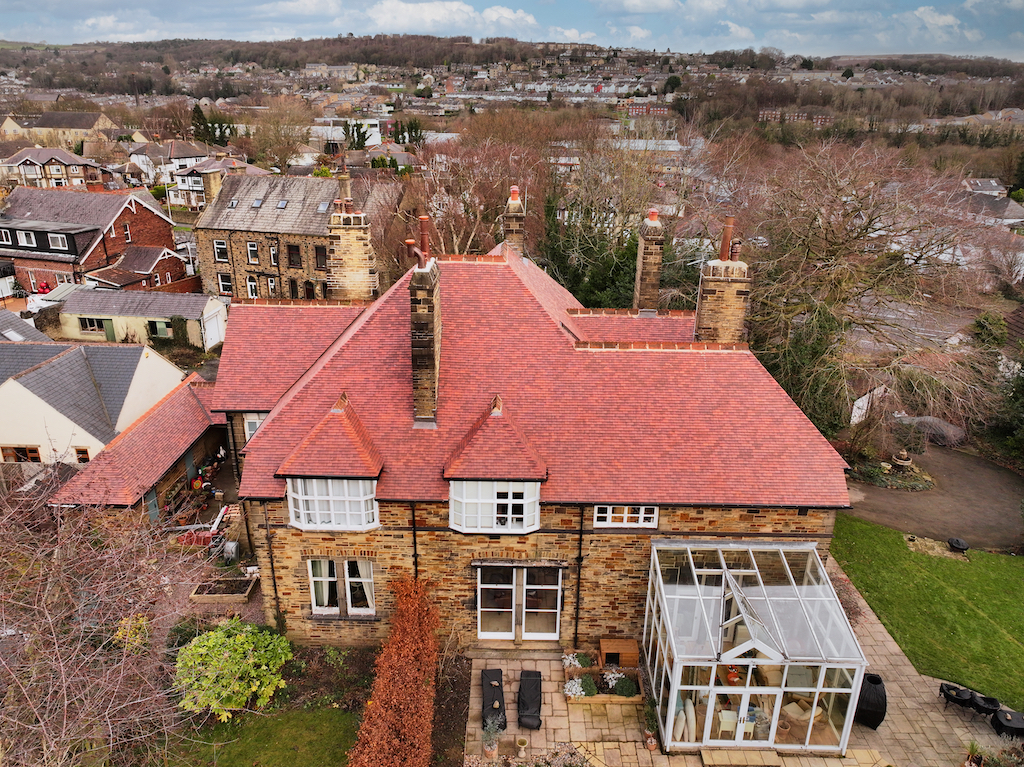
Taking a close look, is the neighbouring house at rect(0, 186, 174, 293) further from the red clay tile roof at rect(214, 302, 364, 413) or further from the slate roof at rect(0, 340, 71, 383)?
the red clay tile roof at rect(214, 302, 364, 413)

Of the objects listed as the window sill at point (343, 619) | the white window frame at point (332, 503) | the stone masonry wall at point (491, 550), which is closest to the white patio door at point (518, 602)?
the stone masonry wall at point (491, 550)

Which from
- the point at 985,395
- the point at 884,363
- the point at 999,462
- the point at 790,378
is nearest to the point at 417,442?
the point at 790,378

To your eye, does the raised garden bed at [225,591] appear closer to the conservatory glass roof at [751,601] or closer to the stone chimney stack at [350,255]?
the stone chimney stack at [350,255]

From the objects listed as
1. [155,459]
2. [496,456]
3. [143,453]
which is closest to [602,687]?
[496,456]

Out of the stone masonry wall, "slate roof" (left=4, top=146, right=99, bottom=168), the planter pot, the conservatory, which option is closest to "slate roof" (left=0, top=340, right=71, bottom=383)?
the stone masonry wall

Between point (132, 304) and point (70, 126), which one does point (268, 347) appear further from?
point (70, 126)

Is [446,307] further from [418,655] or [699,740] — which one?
[699,740]
